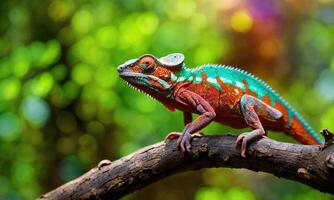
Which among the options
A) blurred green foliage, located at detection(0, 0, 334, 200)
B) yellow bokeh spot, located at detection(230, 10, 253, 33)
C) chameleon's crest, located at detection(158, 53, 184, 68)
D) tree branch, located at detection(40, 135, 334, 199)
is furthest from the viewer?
yellow bokeh spot, located at detection(230, 10, 253, 33)

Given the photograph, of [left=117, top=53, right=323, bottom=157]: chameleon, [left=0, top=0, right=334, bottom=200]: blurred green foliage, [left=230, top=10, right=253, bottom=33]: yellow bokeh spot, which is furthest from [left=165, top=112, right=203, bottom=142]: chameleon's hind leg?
[left=230, top=10, right=253, bottom=33]: yellow bokeh spot

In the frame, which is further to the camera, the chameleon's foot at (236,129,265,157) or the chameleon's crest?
the chameleon's crest

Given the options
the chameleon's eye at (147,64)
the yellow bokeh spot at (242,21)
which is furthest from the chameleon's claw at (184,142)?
the yellow bokeh spot at (242,21)

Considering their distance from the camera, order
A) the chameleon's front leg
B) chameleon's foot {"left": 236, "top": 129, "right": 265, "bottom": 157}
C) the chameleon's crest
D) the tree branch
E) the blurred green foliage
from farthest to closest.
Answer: the blurred green foliage
the chameleon's crest
the chameleon's front leg
chameleon's foot {"left": 236, "top": 129, "right": 265, "bottom": 157}
the tree branch

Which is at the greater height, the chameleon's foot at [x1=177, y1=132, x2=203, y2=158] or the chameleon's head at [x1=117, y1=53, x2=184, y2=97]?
the chameleon's head at [x1=117, y1=53, x2=184, y2=97]

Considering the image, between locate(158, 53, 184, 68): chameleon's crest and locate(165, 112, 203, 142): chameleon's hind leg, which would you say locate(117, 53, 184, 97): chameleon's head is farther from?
locate(165, 112, 203, 142): chameleon's hind leg

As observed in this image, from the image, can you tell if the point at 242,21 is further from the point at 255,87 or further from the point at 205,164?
the point at 205,164

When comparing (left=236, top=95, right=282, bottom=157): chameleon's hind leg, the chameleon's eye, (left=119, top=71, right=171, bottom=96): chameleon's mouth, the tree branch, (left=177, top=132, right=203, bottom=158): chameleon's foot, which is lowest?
the tree branch

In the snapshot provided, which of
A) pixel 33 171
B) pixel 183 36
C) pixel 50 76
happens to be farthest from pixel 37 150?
pixel 183 36
